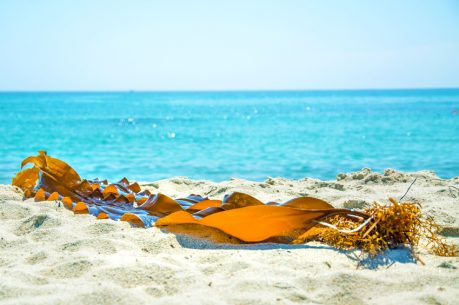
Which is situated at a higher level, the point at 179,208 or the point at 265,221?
the point at 265,221

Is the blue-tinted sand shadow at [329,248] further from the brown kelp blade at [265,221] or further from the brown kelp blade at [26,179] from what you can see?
the brown kelp blade at [26,179]

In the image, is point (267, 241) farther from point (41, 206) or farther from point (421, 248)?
point (41, 206)

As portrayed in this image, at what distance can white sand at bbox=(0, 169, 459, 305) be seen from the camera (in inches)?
70.1

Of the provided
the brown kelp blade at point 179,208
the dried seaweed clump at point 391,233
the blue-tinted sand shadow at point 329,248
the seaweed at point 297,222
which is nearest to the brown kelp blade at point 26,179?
the brown kelp blade at point 179,208

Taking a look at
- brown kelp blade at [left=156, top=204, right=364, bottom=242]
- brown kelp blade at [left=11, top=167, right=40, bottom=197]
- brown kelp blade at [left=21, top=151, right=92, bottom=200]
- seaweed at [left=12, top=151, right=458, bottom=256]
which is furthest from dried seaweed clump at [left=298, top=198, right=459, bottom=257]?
brown kelp blade at [left=11, top=167, right=40, bottom=197]

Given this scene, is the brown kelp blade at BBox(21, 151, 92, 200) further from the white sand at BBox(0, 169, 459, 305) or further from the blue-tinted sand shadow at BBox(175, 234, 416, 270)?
the blue-tinted sand shadow at BBox(175, 234, 416, 270)

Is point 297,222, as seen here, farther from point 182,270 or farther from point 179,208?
point 179,208

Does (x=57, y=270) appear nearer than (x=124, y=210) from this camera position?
Yes

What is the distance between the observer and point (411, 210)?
7.67 feet

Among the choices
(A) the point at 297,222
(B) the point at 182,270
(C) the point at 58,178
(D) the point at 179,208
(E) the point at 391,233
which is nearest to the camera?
(B) the point at 182,270

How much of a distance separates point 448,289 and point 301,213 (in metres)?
0.87

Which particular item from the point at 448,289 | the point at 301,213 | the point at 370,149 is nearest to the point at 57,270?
the point at 301,213

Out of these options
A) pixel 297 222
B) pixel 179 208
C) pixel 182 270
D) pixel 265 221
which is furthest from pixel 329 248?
pixel 179 208

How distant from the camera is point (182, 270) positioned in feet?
6.65
